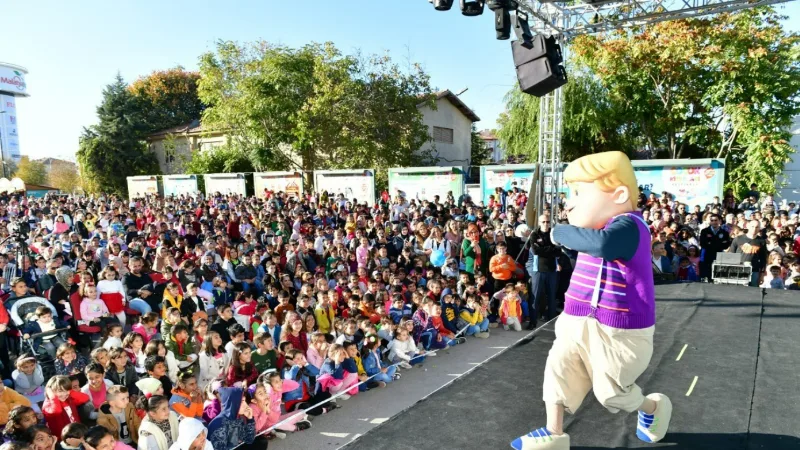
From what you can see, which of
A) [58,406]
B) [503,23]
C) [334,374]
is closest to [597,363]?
[334,374]

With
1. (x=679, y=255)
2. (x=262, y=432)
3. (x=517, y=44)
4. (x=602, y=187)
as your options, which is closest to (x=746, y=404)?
(x=602, y=187)

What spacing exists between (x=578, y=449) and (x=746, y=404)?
1238 mm

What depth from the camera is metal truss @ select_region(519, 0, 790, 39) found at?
7797mm

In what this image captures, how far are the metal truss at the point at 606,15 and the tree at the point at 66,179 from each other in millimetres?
38650

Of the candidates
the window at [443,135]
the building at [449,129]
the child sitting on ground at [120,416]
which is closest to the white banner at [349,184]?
the building at [449,129]

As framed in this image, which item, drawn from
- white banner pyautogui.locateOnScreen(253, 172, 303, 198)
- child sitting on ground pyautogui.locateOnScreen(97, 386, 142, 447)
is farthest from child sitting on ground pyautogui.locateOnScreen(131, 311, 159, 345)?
white banner pyautogui.locateOnScreen(253, 172, 303, 198)

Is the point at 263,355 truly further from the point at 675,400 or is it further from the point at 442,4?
the point at 442,4

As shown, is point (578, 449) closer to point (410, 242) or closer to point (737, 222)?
point (410, 242)

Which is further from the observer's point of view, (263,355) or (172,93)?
(172,93)

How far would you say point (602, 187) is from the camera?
8.20ft

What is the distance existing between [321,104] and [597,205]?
17.2m

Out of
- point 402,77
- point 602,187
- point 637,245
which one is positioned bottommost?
point 637,245

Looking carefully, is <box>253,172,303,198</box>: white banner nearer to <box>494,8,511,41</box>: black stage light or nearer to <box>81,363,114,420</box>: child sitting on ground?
<box>494,8,511,41</box>: black stage light

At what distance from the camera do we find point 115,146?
97.8 feet
